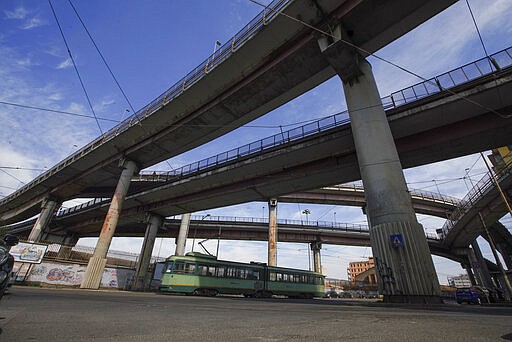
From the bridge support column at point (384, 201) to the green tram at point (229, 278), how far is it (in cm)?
1284

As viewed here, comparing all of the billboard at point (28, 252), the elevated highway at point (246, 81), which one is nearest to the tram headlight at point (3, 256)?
the elevated highway at point (246, 81)

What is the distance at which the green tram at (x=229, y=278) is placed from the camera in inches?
Result: 709

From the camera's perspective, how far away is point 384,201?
432 inches

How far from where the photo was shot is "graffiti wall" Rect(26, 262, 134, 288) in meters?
18.7

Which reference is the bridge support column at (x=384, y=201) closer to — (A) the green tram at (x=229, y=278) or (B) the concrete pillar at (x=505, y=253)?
(A) the green tram at (x=229, y=278)

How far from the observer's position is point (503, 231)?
34.8m

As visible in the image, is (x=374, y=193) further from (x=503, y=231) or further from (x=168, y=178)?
(x=503, y=231)

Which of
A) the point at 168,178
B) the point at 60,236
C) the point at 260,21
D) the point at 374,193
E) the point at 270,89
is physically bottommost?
the point at 374,193

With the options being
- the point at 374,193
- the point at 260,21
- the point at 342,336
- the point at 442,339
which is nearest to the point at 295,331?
the point at 342,336

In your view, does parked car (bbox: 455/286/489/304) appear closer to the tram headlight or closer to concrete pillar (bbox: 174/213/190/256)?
concrete pillar (bbox: 174/213/190/256)

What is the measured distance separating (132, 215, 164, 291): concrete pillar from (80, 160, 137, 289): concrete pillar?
702cm

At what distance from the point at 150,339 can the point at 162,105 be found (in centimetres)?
2089

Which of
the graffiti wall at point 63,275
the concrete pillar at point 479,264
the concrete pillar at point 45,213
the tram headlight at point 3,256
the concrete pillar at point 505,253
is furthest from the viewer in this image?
the concrete pillar at point 505,253

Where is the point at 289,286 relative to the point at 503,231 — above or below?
A: below
